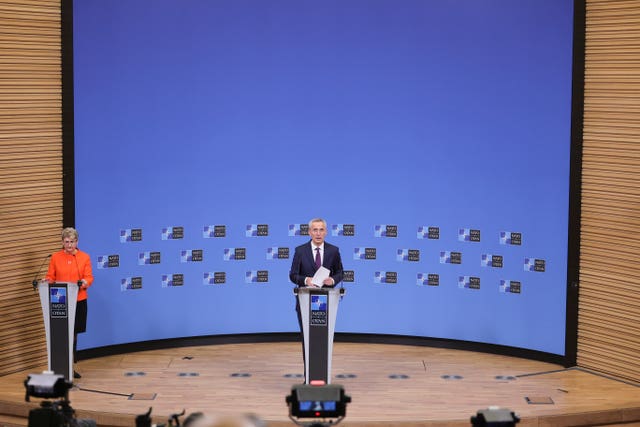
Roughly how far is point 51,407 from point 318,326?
3.94m

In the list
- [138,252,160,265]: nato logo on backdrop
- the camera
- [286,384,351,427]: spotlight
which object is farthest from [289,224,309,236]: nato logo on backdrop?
[286,384,351,427]: spotlight

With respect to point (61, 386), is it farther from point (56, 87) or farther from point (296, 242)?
point (296, 242)

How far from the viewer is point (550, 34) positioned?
10906 mm

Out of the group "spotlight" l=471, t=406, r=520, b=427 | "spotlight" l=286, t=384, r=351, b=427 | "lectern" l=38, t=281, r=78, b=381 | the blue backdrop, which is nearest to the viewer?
"spotlight" l=471, t=406, r=520, b=427

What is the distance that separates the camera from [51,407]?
5.78 metres

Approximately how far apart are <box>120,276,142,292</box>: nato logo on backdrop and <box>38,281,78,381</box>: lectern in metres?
1.62

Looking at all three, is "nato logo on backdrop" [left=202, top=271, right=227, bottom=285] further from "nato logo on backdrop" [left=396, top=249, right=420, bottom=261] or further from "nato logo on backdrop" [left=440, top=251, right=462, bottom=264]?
"nato logo on backdrop" [left=440, top=251, right=462, bottom=264]

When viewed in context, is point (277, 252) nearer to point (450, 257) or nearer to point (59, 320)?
point (450, 257)

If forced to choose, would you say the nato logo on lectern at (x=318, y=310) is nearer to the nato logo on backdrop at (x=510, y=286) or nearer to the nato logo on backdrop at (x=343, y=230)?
the nato logo on backdrop at (x=343, y=230)

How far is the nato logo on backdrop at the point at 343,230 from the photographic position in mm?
11961

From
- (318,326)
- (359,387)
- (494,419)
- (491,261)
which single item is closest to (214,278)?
(359,387)

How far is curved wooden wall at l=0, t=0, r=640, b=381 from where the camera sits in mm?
10227

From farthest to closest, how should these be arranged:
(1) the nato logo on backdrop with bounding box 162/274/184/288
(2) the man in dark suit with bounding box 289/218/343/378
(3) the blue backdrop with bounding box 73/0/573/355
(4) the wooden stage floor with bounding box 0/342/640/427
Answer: (1) the nato logo on backdrop with bounding box 162/274/184/288 < (3) the blue backdrop with bounding box 73/0/573/355 < (2) the man in dark suit with bounding box 289/218/343/378 < (4) the wooden stage floor with bounding box 0/342/640/427

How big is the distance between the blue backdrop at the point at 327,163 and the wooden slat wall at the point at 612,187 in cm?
38
